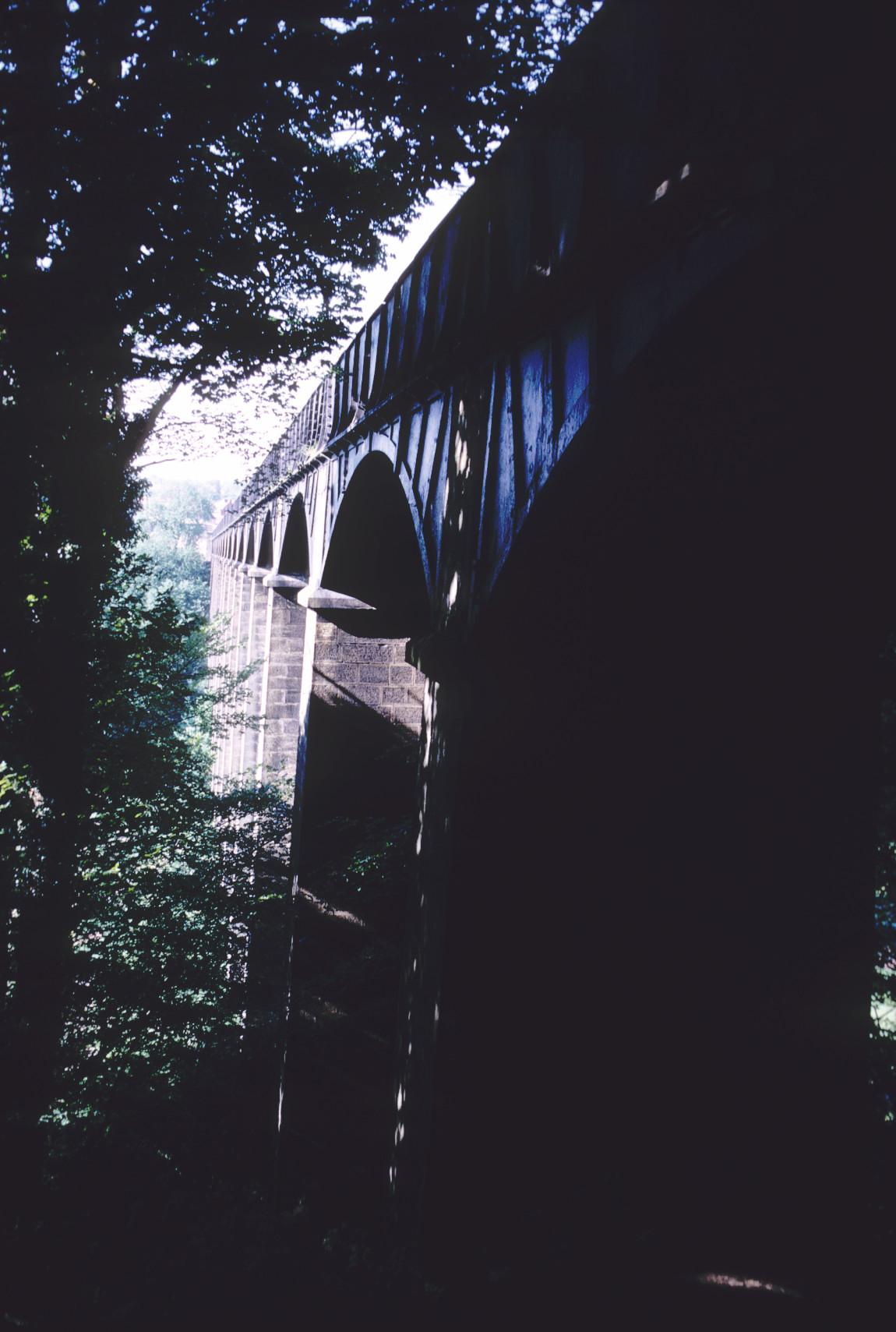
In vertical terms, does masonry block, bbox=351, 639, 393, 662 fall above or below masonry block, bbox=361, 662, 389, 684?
above

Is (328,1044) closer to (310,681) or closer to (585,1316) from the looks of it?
(310,681)

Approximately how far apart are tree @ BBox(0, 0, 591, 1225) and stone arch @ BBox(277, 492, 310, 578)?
5135 millimetres

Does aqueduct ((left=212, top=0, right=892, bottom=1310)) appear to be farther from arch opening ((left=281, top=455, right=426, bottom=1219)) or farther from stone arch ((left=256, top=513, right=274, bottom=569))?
stone arch ((left=256, top=513, right=274, bottom=569))

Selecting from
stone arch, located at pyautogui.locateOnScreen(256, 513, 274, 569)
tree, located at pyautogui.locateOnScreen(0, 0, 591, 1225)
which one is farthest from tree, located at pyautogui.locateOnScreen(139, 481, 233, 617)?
tree, located at pyautogui.locateOnScreen(0, 0, 591, 1225)

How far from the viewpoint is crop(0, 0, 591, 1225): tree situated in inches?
98.6

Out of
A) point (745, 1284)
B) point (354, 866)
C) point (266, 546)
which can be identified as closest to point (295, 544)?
point (266, 546)

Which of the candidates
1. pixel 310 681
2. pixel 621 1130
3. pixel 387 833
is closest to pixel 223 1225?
pixel 621 1130

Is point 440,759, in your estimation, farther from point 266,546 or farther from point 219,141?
point 266,546

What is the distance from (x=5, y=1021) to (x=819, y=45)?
19.6 ft

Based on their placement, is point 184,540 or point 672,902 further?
point 184,540

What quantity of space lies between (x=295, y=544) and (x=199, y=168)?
8.53 m

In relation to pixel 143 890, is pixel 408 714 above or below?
above

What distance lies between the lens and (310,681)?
7695 mm

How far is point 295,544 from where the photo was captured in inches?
450
